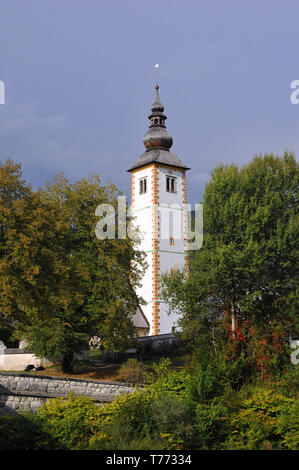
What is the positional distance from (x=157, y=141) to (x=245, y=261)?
25423 millimetres

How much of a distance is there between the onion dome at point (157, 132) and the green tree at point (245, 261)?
66.5ft

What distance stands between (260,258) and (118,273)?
29.3 ft

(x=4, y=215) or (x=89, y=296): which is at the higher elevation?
(x=4, y=215)

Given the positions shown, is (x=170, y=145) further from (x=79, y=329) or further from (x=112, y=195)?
(x=79, y=329)

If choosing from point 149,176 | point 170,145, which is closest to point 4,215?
point 149,176

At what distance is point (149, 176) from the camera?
4794 centimetres

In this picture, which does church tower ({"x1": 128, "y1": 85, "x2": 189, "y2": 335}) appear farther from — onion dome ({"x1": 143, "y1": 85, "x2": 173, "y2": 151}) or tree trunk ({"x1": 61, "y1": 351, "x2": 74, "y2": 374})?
tree trunk ({"x1": 61, "y1": 351, "x2": 74, "y2": 374})

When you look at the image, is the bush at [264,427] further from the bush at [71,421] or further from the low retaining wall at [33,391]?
the low retaining wall at [33,391]

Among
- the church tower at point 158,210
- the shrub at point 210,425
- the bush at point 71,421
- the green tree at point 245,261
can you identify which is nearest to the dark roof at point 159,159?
the church tower at point 158,210

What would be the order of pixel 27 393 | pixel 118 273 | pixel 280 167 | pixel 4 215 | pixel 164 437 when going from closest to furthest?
pixel 164 437 < pixel 27 393 < pixel 4 215 < pixel 280 167 < pixel 118 273

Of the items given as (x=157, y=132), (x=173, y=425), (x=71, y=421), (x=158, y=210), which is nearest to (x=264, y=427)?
(x=173, y=425)

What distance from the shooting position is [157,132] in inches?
1965

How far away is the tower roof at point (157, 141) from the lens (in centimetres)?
4884

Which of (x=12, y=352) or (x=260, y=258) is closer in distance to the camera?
(x=260, y=258)
